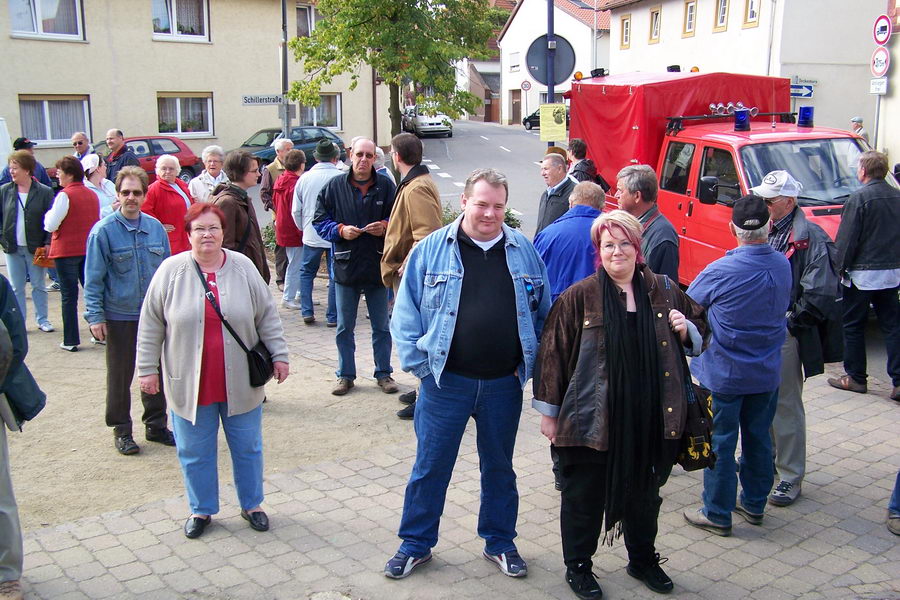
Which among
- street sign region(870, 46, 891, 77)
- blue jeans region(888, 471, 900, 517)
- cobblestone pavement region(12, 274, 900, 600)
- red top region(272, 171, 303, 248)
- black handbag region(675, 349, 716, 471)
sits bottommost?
cobblestone pavement region(12, 274, 900, 600)

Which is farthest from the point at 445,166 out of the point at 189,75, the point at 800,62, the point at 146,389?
the point at 146,389

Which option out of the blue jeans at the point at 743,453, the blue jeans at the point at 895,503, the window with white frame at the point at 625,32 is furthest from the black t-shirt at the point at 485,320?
the window with white frame at the point at 625,32

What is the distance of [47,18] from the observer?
85.4 feet

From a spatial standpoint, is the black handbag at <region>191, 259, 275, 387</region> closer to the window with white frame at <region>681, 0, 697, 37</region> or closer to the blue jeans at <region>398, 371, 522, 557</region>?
the blue jeans at <region>398, 371, 522, 557</region>

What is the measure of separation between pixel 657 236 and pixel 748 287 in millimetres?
905

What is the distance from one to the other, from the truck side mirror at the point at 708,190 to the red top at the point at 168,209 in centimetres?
511

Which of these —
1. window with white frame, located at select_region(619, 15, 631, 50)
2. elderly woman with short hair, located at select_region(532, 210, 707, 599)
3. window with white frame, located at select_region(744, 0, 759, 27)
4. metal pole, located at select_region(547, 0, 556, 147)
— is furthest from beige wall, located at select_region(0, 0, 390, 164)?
elderly woman with short hair, located at select_region(532, 210, 707, 599)

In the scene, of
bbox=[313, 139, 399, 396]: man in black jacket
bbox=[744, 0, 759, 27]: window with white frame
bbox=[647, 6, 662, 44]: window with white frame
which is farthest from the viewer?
bbox=[647, 6, 662, 44]: window with white frame

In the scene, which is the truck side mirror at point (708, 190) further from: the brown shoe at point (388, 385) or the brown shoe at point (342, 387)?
the brown shoe at point (342, 387)

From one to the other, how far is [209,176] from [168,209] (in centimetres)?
185

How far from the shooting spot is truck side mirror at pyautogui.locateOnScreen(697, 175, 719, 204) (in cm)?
877

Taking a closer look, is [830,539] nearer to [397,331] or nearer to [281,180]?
[397,331]

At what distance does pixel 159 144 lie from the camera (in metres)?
24.5

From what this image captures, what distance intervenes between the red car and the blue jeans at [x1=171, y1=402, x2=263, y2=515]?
20060 mm
